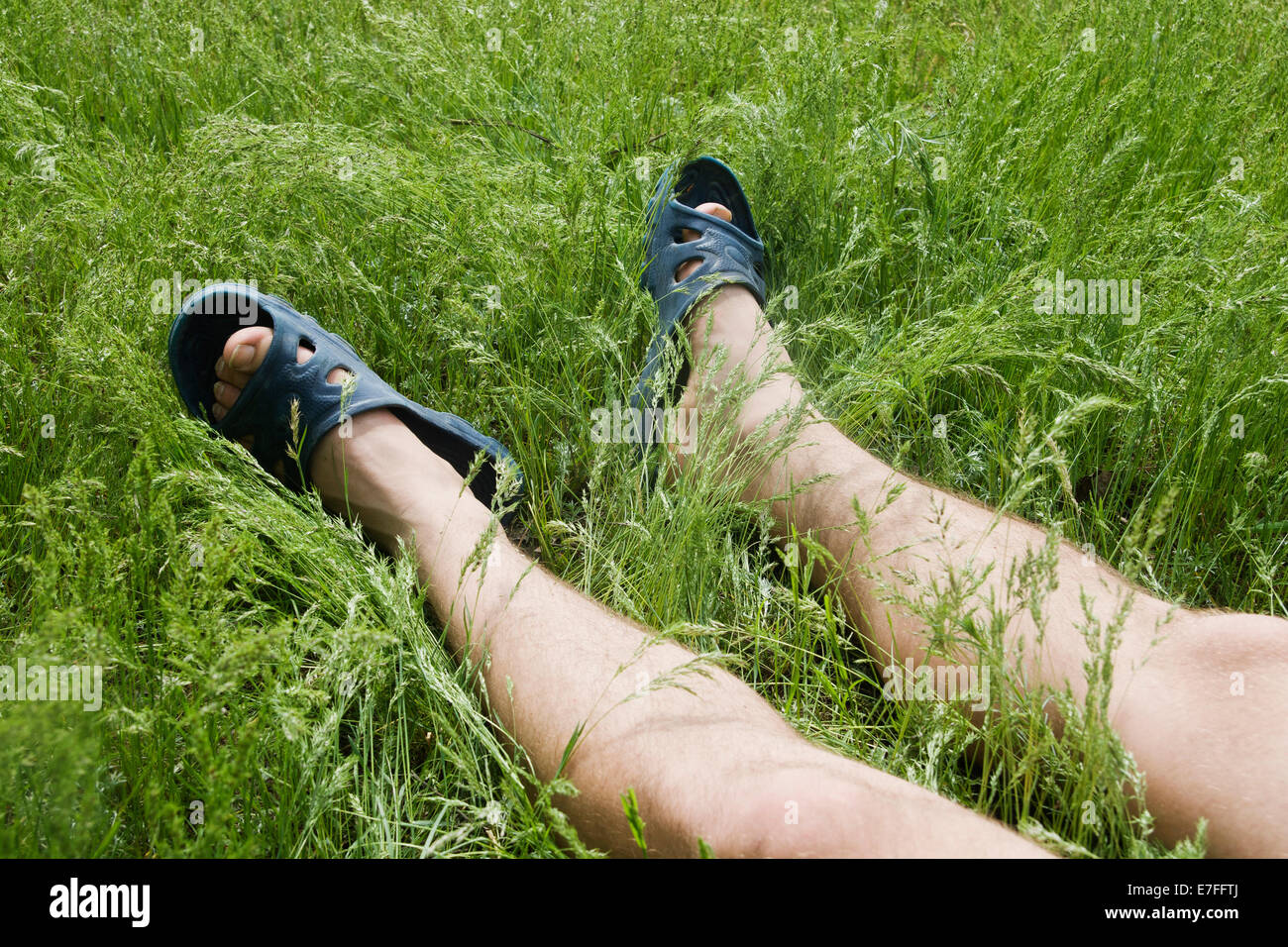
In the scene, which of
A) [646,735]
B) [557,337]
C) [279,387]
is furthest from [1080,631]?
[279,387]

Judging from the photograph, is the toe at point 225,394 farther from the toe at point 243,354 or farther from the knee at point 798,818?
the knee at point 798,818

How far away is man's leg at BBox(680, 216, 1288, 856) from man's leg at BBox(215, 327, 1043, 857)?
0.71 feet

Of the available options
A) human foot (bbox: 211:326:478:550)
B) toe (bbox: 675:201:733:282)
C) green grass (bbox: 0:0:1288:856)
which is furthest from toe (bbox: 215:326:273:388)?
toe (bbox: 675:201:733:282)

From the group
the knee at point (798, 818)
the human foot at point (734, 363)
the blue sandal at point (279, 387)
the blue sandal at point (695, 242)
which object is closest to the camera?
the knee at point (798, 818)

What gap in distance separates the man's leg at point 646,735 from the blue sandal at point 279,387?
Answer: 0.18m

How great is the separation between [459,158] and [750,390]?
952 mm

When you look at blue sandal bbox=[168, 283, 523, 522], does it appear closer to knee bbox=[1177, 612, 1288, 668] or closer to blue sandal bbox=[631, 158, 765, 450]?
blue sandal bbox=[631, 158, 765, 450]

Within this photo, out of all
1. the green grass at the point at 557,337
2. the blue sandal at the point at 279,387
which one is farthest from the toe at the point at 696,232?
the blue sandal at the point at 279,387

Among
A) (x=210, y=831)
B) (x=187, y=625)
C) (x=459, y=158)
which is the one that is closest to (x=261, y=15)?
(x=459, y=158)

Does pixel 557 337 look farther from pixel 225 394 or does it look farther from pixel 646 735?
pixel 646 735

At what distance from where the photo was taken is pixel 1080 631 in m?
1.03

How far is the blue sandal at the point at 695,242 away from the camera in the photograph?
1876 millimetres

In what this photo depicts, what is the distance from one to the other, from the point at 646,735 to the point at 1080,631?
1.66 ft
